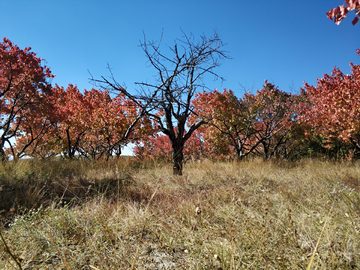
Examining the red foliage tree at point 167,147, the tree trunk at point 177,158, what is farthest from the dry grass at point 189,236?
the red foliage tree at point 167,147

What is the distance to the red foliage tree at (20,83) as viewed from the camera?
35.4 feet

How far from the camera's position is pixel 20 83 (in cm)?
1155

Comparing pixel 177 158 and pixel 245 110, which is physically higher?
pixel 245 110

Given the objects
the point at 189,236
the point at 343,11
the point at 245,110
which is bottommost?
the point at 189,236

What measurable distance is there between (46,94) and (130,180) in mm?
10387

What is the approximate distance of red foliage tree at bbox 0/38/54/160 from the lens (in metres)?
10.8

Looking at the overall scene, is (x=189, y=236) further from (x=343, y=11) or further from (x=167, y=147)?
(x=167, y=147)

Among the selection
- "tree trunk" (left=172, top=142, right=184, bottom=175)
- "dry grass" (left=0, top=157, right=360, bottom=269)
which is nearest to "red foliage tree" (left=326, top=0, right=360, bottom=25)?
"dry grass" (left=0, top=157, right=360, bottom=269)

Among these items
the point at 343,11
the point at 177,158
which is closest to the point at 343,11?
the point at 343,11

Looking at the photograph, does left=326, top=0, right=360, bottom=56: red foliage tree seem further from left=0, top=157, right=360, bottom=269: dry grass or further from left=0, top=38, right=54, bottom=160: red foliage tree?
left=0, top=38, right=54, bottom=160: red foliage tree

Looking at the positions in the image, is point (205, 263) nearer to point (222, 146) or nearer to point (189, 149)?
point (222, 146)

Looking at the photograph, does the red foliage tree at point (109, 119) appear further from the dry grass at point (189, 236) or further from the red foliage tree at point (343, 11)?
the red foliage tree at point (343, 11)

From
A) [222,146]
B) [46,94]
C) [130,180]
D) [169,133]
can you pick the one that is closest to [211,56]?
[169,133]

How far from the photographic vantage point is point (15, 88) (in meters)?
11.6
